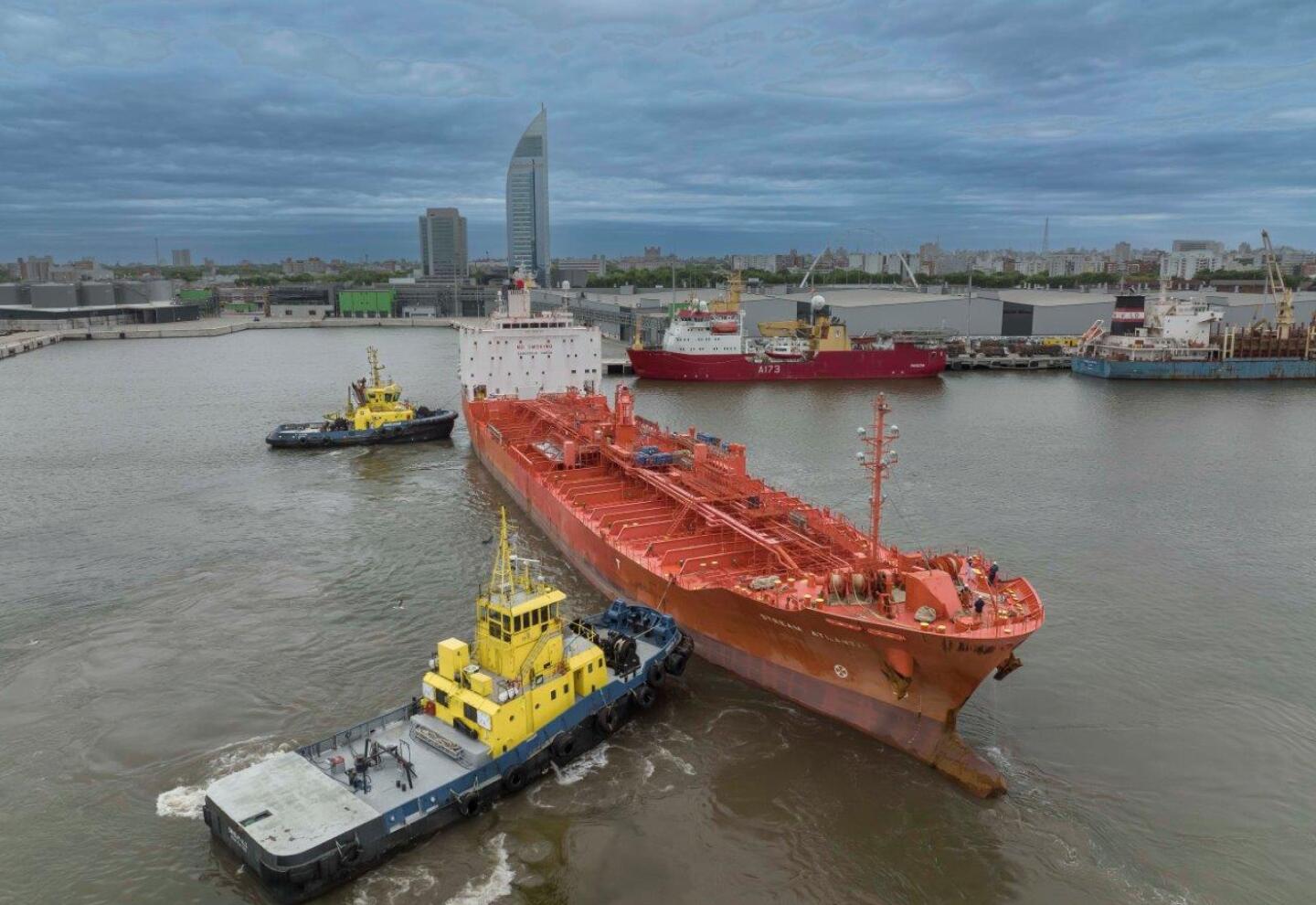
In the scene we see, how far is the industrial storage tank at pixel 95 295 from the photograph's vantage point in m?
117

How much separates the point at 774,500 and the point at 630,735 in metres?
7.91

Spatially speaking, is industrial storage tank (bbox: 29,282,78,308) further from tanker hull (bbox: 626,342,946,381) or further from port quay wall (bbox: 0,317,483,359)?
tanker hull (bbox: 626,342,946,381)

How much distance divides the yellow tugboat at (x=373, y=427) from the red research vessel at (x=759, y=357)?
2471cm

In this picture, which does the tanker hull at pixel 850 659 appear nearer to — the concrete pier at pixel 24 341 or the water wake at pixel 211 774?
the water wake at pixel 211 774

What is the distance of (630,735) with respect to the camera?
595 inches

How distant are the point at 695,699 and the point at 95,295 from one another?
133340 mm

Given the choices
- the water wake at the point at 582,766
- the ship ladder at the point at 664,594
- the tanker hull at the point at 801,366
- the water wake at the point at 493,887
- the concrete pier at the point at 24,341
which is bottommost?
the water wake at the point at 493,887

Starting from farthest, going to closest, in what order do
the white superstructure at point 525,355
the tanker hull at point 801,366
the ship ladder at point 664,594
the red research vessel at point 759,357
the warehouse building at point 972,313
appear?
1. the warehouse building at point 972,313
2. the red research vessel at point 759,357
3. the tanker hull at point 801,366
4. the white superstructure at point 525,355
5. the ship ladder at point 664,594

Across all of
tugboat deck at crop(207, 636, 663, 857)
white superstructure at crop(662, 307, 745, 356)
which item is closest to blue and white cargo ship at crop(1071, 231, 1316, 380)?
white superstructure at crop(662, 307, 745, 356)

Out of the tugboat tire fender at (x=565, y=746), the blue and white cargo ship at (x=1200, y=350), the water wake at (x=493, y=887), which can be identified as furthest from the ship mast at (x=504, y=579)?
the blue and white cargo ship at (x=1200, y=350)

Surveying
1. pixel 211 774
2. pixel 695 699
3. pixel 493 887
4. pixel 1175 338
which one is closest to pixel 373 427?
pixel 211 774

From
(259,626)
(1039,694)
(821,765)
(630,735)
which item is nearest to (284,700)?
(259,626)

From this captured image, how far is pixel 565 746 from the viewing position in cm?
1404

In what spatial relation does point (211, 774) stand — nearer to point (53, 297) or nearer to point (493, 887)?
point (493, 887)
